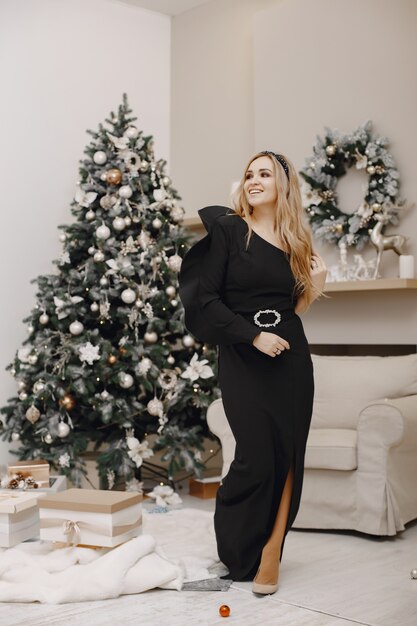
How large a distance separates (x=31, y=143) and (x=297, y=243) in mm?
3085

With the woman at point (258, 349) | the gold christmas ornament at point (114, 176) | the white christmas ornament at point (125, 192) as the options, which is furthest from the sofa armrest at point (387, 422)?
the gold christmas ornament at point (114, 176)

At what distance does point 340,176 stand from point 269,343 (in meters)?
2.66

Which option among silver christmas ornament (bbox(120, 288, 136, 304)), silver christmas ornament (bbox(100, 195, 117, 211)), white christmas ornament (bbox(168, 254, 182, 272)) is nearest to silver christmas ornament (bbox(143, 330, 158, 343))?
silver christmas ornament (bbox(120, 288, 136, 304))

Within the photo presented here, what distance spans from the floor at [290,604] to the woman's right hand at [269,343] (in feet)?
3.01

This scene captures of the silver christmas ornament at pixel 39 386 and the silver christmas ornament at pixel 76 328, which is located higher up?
the silver christmas ornament at pixel 76 328

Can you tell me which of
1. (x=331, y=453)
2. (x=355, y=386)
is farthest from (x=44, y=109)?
(x=331, y=453)

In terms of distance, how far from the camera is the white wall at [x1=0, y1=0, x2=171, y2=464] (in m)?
5.54

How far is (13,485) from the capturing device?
13.9ft

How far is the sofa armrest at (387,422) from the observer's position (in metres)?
3.94

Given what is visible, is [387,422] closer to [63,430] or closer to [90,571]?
[90,571]

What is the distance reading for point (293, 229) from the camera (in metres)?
3.21

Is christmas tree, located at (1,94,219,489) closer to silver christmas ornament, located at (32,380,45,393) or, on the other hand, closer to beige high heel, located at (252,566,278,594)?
silver christmas ornament, located at (32,380,45,393)

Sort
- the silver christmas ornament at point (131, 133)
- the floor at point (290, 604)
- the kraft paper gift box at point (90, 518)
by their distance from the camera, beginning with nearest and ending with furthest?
the floor at point (290, 604)
the kraft paper gift box at point (90, 518)
the silver christmas ornament at point (131, 133)

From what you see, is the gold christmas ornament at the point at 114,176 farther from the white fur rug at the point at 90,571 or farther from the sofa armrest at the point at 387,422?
the white fur rug at the point at 90,571
